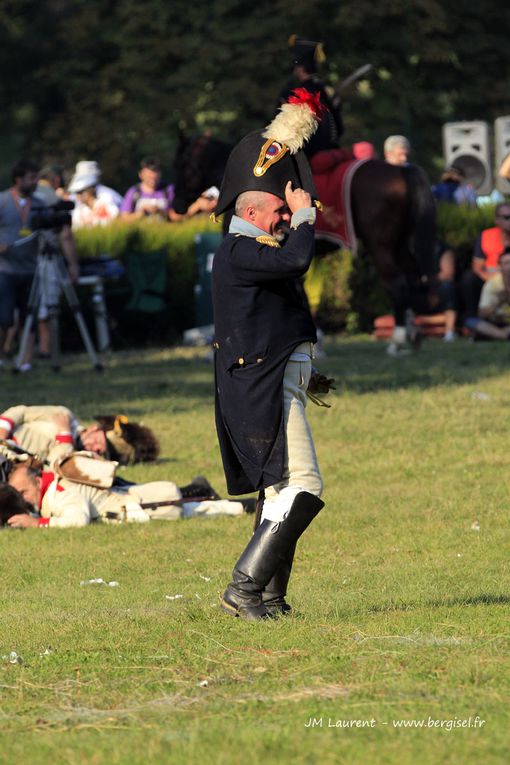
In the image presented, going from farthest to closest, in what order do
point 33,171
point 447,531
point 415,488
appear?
point 33,171 → point 415,488 → point 447,531

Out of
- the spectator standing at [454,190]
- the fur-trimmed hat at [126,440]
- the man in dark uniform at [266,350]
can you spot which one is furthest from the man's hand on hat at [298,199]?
the spectator standing at [454,190]

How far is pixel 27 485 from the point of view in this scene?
11570 mm

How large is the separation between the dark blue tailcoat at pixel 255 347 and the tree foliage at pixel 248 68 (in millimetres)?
27443

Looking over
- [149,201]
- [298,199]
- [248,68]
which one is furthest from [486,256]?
[298,199]

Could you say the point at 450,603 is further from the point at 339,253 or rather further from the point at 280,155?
the point at 339,253

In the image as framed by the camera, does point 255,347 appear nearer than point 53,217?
Yes

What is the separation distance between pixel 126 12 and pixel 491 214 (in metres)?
14.6

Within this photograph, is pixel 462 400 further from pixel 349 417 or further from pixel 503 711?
pixel 503 711

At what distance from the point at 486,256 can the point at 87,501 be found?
38.6 ft

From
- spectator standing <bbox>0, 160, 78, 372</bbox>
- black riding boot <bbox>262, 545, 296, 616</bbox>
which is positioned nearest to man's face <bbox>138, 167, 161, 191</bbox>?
spectator standing <bbox>0, 160, 78, 372</bbox>

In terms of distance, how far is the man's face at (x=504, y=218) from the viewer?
2166 cm

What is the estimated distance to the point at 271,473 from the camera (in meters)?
7.24

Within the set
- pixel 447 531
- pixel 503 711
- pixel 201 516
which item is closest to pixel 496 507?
pixel 447 531

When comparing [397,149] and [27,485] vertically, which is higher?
[397,149]
